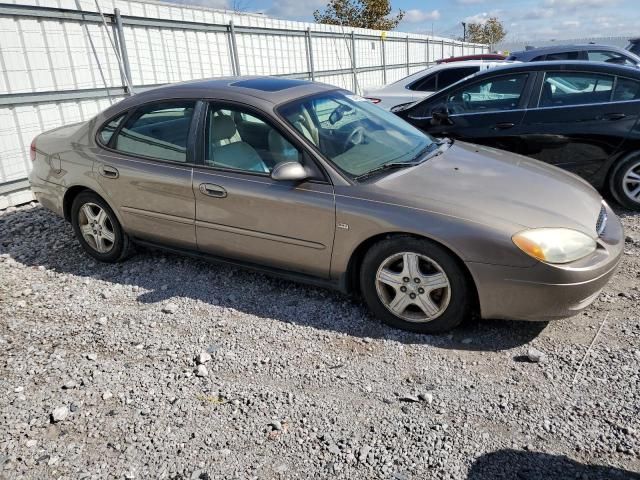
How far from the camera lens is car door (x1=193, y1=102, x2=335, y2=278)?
11.4ft

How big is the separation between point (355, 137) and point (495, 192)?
3.64 feet

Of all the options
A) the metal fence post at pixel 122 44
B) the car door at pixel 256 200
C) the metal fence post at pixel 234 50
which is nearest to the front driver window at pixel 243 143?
the car door at pixel 256 200

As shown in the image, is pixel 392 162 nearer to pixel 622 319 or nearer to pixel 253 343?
pixel 253 343

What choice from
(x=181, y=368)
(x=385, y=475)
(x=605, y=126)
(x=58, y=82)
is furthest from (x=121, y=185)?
(x=605, y=126)

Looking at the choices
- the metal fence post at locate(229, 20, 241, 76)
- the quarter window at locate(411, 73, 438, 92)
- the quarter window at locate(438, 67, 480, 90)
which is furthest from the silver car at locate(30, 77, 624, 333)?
the metal fence post at locate(229, 20, 241, 76)

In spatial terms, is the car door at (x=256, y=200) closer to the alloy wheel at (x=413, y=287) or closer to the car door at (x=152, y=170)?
the car door at (x=152, y=170)

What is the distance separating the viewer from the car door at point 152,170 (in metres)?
3.98

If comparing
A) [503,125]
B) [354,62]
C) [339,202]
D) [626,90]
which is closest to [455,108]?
[503,125]

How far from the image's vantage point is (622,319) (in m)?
3.43

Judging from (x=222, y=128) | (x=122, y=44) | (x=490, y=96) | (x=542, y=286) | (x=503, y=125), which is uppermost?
(x=122, y=44)

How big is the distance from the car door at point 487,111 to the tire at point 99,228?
354cm

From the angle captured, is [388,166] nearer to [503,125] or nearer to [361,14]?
[503,125]

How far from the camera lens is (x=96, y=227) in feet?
15.2

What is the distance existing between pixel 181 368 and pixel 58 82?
5.35 metres
